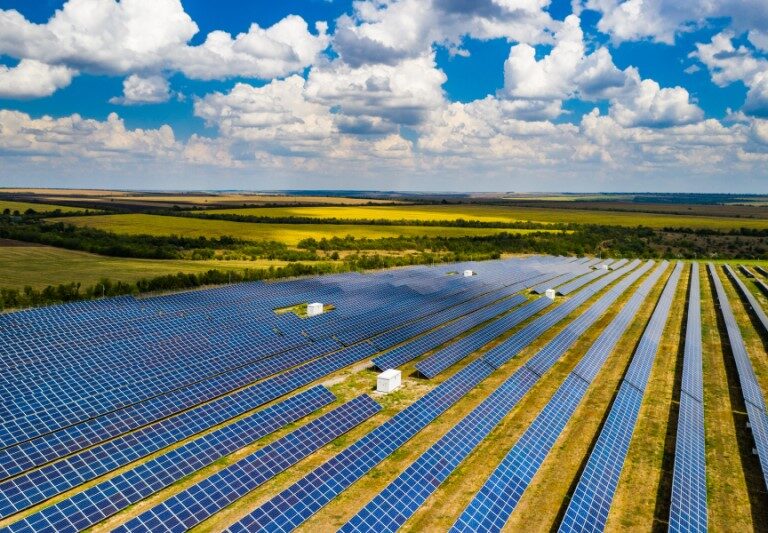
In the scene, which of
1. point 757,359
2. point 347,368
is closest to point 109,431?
point 347,368

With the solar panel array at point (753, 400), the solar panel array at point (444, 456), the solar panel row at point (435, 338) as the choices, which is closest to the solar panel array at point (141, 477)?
the solar panel array at point (444, 456)

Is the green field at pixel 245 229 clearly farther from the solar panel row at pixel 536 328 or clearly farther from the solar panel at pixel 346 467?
the solar panel at pixel 346 467

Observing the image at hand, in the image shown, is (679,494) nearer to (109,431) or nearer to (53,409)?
(109,431)

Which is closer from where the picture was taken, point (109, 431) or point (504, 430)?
point (109, 431)

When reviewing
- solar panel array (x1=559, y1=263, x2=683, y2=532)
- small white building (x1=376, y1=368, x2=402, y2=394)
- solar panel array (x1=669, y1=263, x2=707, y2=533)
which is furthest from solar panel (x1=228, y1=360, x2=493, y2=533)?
solar panel array (x1=669, y1=263, x2=707, y2=533)

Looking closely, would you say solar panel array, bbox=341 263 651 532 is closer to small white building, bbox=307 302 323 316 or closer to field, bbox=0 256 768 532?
field, bbox=0 256 768 532

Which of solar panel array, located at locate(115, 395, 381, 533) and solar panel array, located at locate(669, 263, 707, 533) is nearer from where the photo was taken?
solar panel array, located at locate(115, 395, 381, 533)

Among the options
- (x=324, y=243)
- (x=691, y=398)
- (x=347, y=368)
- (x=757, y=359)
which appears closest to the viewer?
(x=691, y=398)
